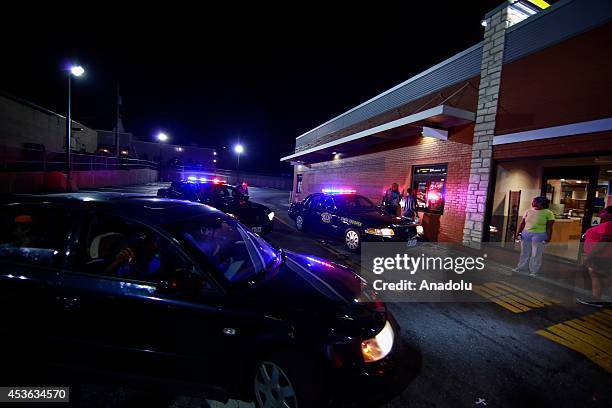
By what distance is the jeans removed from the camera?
20.0 ft

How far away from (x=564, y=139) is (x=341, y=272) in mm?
6639

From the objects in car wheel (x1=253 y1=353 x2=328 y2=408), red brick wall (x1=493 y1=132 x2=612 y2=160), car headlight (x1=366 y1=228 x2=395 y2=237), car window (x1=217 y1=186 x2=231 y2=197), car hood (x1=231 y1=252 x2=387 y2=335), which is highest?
red brick wall (x1=493 y1=132 x2=612 y2=160)

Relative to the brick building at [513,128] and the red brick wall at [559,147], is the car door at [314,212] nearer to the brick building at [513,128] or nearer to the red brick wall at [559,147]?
the brick building at [513,128]

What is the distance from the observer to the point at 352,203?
8688 mm

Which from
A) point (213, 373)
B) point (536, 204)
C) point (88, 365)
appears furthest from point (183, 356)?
A: point (536, 204)

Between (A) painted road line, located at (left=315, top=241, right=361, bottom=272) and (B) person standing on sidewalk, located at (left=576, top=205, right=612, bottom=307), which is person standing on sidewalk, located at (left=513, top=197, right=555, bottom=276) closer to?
(B) person standing on sidewalk, located at (left=576, top=205, right=612, bottom=307)

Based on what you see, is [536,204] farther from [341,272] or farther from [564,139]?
[341,272]

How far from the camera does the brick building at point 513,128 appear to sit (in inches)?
239

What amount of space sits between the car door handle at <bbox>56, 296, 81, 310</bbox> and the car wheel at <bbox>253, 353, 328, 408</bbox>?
1476mm

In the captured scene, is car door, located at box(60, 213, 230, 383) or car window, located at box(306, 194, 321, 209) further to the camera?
car window, located at box(306, 194, 321, 209)

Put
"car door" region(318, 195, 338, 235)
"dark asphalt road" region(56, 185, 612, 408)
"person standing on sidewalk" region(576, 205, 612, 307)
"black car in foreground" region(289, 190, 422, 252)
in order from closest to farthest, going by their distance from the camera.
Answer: "dark asphalt road" region(56, 185, 612, 408) → "person standing on sidewalk" region(576, 205, 612, 307) → "black car in foreground" region(289, 190, 422, 252) → "car door" region(318, 195, 338, 235)

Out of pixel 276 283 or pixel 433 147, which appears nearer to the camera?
pixel 276 283

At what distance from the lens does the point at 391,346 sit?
7.55 feet

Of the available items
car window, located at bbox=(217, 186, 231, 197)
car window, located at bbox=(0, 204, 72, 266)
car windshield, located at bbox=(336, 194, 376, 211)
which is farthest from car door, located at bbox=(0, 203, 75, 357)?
car window, located at bbox=(217, 186, 231, 197)
